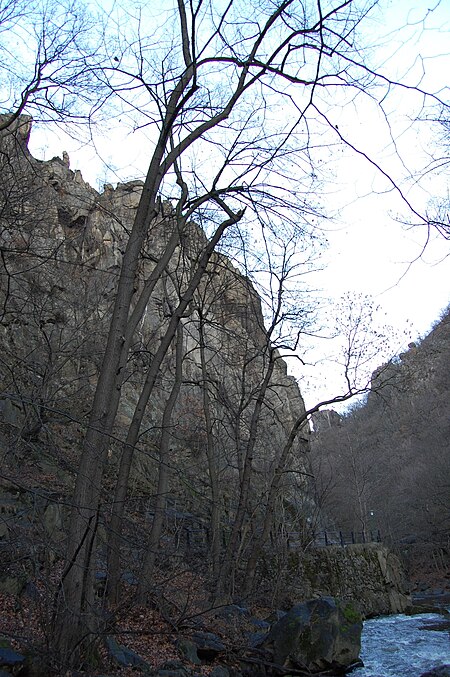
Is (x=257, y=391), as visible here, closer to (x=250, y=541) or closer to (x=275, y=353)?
(x=275, y=353)

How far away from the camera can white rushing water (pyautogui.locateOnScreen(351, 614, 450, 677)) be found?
8.67 metres

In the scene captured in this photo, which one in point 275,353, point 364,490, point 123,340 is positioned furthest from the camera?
point 364,490

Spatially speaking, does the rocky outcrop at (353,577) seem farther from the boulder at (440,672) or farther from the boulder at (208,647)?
the boulder at (208,647)

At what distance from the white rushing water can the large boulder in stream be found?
14.3 inches

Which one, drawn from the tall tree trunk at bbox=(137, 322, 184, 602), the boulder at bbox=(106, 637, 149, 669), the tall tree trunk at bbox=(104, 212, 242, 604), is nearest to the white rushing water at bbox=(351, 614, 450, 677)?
the tall tree trunk at bbox=(137, 322, 184, 602)

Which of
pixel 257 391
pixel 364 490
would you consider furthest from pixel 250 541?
pixel 364 490

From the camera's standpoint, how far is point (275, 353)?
15359mm

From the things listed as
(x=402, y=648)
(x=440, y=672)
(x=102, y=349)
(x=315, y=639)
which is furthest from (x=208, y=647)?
(x=102, y=349)

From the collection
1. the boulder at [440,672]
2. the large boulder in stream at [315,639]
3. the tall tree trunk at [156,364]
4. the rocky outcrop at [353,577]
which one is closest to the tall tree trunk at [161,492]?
the tall tree trunk at [156,364]

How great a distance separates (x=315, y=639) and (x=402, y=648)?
122 inches

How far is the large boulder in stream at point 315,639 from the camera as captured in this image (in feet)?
26.8

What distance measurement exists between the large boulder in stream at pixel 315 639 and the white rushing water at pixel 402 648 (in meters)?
0.36

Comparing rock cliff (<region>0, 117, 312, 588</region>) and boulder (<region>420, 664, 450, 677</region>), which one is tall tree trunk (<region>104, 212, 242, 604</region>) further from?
boulder (<region>420, 664, 450, 677</region>)

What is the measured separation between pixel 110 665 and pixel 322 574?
12.0 m
